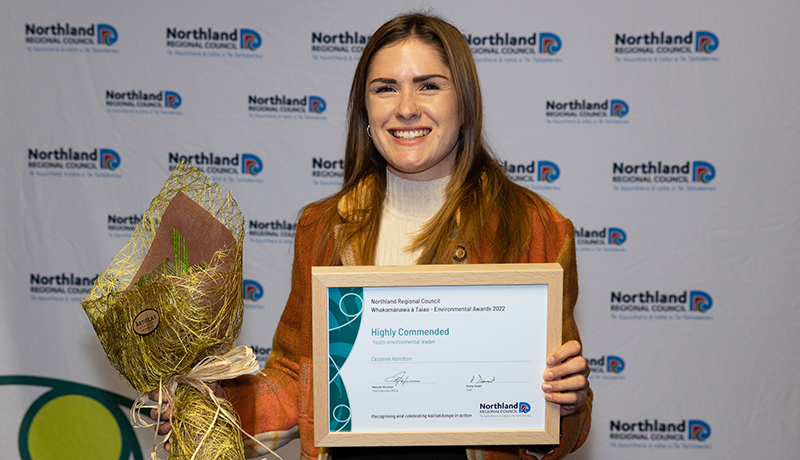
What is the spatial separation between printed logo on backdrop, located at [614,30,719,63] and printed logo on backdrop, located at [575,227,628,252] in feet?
2.58

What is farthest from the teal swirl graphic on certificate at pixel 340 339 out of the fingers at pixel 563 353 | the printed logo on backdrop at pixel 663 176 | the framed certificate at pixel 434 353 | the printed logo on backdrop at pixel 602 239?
the printed logo on backdrop at pixel 663 176

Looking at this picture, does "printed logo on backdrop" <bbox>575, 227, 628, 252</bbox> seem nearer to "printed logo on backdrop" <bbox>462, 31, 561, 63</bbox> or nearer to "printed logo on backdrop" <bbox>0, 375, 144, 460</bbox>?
"printed logo on backdrop" <bbox>462, 31, 561, 63</bbox>

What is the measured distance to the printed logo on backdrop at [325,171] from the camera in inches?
108

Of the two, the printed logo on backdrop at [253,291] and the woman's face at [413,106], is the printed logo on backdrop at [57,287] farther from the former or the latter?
the woman's face at [413,106]

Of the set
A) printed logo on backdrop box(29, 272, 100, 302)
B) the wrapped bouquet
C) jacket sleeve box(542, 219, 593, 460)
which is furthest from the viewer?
printed logo on backdrop box(29, 272, 100, 302)

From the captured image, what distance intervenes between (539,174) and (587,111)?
36 cm

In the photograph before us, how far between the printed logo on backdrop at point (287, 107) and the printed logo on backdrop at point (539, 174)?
36.7 inches

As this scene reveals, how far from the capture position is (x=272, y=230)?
2783 mm

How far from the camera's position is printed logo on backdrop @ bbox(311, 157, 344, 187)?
108 inches

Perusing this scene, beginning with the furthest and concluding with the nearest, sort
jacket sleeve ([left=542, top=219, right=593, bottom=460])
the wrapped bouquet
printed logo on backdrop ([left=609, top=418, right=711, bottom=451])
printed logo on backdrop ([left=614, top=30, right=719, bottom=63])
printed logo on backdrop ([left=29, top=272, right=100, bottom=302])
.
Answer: printed logo on backdrop ([left=29, top=272, right=100, bottom=302]) → printed logo on backdrop ([left=609, top=418, right=711, bottom=451]) → printed logo on backdrop ([left=614, top=30, right=719, bottom=63]) → jacket sleeve ([left=542, top=219, right=593, bottom=460]) → the wrapped bouquet

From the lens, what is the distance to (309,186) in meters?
2.76

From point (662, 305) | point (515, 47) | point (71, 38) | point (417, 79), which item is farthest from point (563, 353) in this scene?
point (71, 38)

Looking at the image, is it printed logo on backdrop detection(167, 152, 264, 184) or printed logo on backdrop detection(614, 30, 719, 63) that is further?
printed logo on backdrop detection(167, 152, 264, 184)
